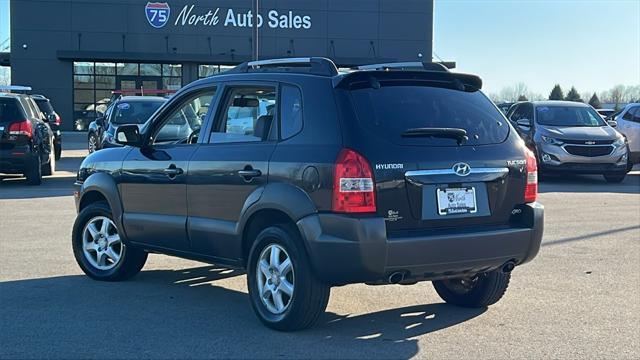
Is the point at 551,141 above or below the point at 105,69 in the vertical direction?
below

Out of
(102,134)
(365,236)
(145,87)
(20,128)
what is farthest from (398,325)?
(145,87)

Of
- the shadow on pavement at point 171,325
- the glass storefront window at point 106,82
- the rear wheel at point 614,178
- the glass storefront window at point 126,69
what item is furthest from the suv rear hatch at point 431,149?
the glass storefront window at point 106,82

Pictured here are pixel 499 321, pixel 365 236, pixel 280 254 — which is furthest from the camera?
pixel 499 321

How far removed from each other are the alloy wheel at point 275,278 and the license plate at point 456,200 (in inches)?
42.6

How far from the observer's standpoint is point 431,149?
4930mm

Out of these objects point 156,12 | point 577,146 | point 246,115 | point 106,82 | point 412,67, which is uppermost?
point 156,12

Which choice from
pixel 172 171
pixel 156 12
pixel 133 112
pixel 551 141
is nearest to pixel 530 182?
pixel 172 171

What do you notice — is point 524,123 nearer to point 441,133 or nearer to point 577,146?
point 577,146

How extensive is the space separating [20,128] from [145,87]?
2281 centimetres

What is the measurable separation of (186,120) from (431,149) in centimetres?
299

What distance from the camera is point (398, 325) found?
18.0 feet

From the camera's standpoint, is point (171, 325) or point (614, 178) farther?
point (614, 178)

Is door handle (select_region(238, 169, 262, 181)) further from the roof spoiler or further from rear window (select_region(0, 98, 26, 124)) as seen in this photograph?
rear window (select_region(0, 98, 26, 124))

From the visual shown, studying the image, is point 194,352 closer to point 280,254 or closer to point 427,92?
point 280,254
